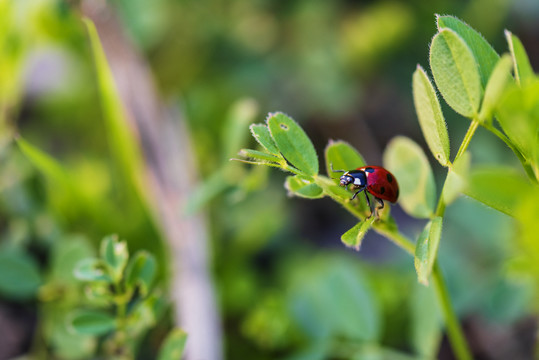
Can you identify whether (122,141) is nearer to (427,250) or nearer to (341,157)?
(341,157)

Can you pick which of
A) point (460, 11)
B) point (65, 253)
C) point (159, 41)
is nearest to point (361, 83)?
point (460, 11)

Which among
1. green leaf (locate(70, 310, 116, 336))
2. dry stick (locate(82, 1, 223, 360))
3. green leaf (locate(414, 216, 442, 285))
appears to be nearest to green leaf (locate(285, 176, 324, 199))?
green leaf (locate(414, 216, 442, 285))

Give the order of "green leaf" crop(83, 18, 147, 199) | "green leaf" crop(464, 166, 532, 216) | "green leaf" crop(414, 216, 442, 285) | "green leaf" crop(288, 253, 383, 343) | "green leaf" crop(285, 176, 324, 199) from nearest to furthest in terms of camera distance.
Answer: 1. "green leaf" crop(464, 166, 532, 216)
2. "green leaf" crop(414, 216, 442, 285)
3. "green leaf" crop(285, 176, 324, 199)
4. "green leaf" crop(288, 253, 383, 343)
5. "green leaf" crop(83, 18, 147, 199)

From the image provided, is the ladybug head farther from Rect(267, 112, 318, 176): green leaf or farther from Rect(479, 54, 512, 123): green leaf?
Rect(479, 54, 512, 123): green leaf

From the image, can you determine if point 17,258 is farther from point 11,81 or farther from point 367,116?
point 367,116

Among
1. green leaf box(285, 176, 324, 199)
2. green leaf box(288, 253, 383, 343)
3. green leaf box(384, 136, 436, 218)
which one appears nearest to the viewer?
green leaf box(285, 176, 324, 199)

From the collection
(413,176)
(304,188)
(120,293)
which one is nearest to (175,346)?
(120,293)
